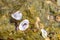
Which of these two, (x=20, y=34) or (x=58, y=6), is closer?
(x=20, y=34)

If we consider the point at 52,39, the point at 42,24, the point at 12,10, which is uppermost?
the point at 12,10

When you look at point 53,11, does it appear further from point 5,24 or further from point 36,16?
point 5,24

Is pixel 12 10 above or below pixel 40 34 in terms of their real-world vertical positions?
above

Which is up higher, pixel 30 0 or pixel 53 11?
pixel 30 0

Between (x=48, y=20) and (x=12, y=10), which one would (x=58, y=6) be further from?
(x=12, y=10)

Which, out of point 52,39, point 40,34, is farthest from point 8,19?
point 52,39

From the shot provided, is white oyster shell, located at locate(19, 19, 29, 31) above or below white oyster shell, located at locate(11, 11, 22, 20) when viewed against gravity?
below

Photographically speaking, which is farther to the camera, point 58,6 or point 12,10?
point 58,6

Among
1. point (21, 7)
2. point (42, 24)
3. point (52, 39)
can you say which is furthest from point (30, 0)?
point (52, 39)

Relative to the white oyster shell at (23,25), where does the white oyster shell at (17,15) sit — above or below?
above
